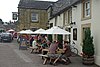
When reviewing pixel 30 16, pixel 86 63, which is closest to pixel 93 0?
pixel 86 63

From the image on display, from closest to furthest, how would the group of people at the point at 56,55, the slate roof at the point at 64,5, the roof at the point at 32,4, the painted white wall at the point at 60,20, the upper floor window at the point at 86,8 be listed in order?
the group of people at the point at 56,55, the upper floor window at the point at 86,8, the slate roof at the point at 64,5, the painted white wall at the point at 60,20, the roof at the point at 32,4

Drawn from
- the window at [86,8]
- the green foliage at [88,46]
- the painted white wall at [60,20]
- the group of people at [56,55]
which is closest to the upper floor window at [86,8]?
the window at [86,8]

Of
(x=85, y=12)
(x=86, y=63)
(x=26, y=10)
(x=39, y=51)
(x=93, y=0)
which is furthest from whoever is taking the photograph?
(x=26, y=10)

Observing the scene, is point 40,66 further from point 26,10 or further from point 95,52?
point 26,10

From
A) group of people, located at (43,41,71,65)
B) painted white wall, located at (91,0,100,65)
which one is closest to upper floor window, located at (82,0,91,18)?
painted white wall, located at (91,0,100,65)

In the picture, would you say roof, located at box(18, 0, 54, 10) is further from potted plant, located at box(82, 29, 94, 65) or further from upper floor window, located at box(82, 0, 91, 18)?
potted plant, located at box(82, 29, 94, 65)

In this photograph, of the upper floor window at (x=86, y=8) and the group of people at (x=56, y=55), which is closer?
the group of people at (x=56, y=55)

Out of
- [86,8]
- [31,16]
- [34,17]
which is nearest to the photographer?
[86,8]

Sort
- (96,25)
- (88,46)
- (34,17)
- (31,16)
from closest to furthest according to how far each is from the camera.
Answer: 1. (88,46)
2. (96,25)
3. (31,16)
4. (34,17)

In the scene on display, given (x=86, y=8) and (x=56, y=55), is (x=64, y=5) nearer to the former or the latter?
(x=86, y=8)

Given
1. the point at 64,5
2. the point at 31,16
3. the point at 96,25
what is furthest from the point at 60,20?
the point at 31,16

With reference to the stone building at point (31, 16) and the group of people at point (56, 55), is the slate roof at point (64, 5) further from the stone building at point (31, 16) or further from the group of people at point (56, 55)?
the stone building at point (31, 16)

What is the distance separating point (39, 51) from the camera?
22656mm

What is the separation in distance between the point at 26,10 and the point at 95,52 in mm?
30662
